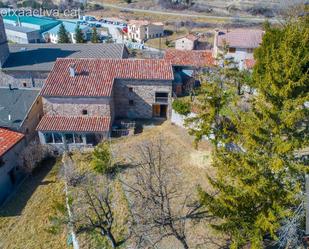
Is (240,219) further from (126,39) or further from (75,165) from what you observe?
(126,39)

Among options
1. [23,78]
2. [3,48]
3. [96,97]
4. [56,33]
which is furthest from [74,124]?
[56,33]

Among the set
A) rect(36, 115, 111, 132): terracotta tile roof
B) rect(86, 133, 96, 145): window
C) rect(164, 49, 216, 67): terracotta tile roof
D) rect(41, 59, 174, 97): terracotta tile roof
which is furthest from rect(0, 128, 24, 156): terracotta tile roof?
rect(164, 49, 216, 67): terracotta tile roof

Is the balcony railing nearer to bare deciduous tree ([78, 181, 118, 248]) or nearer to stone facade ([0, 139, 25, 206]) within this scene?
bare deciduous tree ([78, 181, 118, 248])

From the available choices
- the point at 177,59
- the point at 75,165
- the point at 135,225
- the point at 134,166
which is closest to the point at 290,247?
the point at 135,225

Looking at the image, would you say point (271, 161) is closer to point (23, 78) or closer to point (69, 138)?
point (69, 138)

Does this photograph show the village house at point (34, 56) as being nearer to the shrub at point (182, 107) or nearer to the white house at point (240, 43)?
the shrub at point (182, 107)

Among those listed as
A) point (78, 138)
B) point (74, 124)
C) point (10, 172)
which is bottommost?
point (10, 172)
